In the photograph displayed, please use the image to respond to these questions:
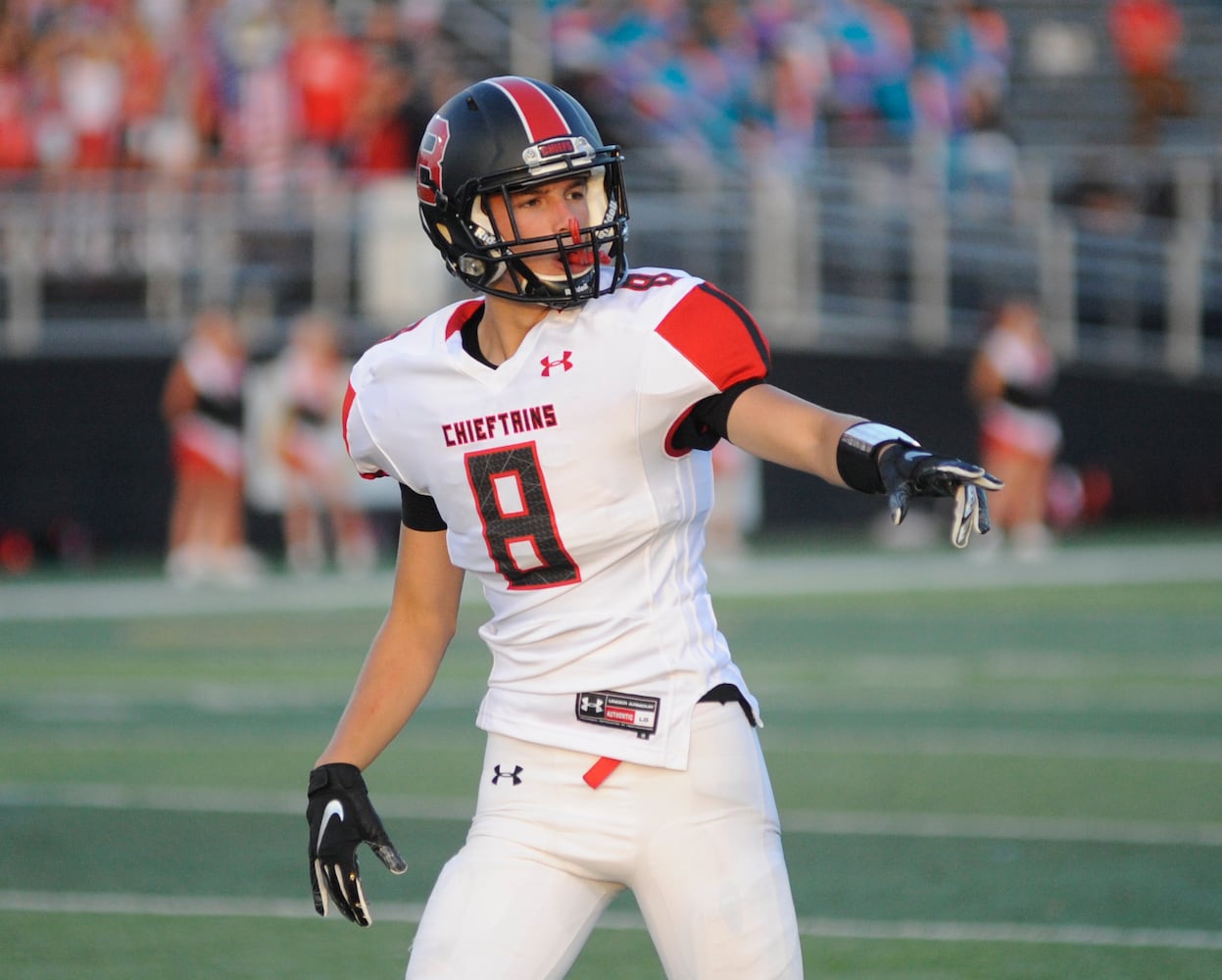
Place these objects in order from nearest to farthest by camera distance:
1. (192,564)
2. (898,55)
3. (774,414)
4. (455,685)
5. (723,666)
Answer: (774,414) → (723,666) → (455,685) → (192,564) → (898,55)

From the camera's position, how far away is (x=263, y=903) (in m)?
6.14

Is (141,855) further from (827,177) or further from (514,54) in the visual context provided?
(514,54)

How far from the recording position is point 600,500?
10.9 ft

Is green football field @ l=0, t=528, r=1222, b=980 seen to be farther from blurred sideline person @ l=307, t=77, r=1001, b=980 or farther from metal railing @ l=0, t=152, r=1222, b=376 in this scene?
metal railing @ l=0, t=152, r=1222, b=376

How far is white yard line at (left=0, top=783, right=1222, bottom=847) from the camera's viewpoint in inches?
273

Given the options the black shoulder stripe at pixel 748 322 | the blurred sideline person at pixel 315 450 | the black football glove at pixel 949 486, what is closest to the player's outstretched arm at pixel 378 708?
the black shoulder stripe at pixel 748 322

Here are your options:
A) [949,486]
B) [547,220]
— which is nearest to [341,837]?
[547,220]

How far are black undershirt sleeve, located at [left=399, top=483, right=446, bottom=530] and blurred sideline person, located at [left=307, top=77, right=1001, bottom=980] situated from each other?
0.06 metres

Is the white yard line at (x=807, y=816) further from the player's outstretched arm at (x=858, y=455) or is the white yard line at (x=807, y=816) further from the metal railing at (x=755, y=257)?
the metal railing at (x=755, y=257)

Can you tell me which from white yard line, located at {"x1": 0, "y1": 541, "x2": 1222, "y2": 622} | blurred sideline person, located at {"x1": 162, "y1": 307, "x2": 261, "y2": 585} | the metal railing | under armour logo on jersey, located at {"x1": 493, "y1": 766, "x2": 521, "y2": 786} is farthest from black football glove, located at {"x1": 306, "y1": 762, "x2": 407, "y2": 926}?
the metal railing

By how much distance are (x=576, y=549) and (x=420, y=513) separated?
0.41 metres

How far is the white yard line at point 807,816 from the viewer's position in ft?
22.8

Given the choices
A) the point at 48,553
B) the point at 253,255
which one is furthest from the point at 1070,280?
the point at 48,553

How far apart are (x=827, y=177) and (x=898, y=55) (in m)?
1.88
